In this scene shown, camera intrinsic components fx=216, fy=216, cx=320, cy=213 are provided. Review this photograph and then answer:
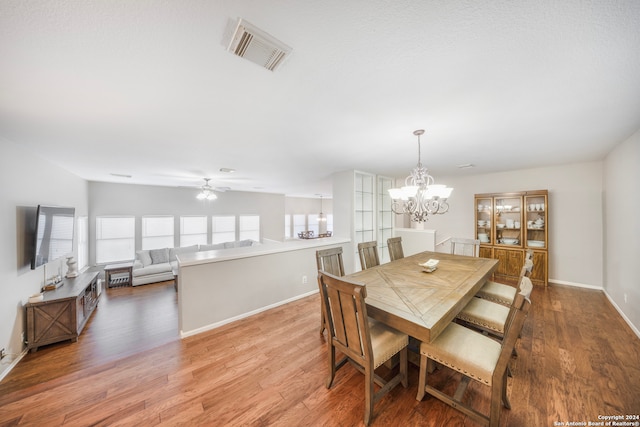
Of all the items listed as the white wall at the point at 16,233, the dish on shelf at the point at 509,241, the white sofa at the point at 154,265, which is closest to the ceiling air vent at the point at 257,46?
the white wall at the point at 16,233

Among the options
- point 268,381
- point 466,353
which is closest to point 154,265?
point 268,381

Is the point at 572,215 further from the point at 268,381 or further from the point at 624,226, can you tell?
the point at 268,381

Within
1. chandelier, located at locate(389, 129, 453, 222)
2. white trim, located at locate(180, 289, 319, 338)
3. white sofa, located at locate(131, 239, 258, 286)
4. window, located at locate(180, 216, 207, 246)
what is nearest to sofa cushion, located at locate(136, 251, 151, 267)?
white sofa, located at locate(131, 239, 258, 286)

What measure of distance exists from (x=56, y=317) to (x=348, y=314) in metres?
3.80

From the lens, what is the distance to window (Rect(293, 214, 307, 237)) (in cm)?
1108

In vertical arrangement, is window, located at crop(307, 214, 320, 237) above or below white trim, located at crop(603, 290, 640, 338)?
above

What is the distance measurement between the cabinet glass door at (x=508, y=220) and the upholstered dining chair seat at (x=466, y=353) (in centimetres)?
427

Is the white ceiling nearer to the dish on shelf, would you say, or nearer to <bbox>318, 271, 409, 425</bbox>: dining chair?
<bbox>318, 271, 409, 425</bbox>: dining chair

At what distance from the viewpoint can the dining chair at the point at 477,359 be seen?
138cm

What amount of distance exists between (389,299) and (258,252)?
215 cm

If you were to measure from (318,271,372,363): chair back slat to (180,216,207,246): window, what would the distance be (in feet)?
22.3

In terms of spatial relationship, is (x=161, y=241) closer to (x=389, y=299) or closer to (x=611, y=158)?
(x=389, y=299)

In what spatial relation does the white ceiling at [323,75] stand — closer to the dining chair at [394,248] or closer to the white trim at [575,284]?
the dining chair at [394,248]

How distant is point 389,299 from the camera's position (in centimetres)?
191
